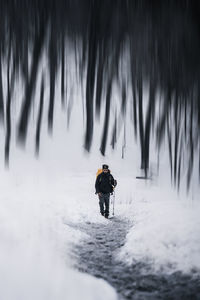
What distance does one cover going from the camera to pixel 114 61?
5.67 metres

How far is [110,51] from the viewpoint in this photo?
206 inches

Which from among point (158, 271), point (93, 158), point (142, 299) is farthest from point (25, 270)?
point (93, 158)

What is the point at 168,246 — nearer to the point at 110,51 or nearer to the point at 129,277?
the point at 129,277

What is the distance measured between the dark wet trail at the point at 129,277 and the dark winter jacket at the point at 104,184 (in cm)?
233

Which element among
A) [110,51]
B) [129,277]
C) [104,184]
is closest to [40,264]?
[129,277]

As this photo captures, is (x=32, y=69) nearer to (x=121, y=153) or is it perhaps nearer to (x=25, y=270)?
(x=25, y=270)

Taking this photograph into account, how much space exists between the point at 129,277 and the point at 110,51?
400cm

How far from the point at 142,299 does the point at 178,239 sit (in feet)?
4.09

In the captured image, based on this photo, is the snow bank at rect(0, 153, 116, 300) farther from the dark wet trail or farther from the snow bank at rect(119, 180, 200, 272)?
the snow bank at rect(119, 180, 200, 272)

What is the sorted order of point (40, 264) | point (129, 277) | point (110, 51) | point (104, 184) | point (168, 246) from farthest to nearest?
point (104, 184) < point (110, 51) < point (168, 246) < point (40, 264) < point (129, 277)

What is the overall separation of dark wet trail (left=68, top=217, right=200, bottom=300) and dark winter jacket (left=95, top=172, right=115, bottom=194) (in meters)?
2.33

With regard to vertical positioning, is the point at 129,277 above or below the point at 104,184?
below

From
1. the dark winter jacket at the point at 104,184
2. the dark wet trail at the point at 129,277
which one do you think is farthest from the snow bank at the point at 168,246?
the dark winter jacket at the point at 104,184

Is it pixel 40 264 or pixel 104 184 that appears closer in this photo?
pixel 40 264
